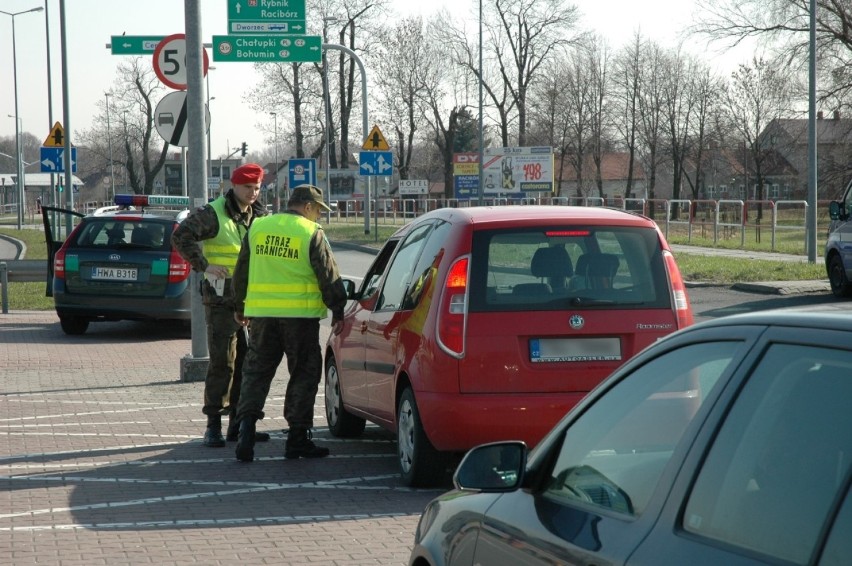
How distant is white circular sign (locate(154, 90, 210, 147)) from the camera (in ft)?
42.7

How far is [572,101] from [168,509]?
205ft

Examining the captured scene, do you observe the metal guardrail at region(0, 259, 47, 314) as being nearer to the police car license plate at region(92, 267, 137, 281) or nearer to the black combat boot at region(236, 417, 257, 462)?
the police car license plate at region(92, 267, 137, 281)

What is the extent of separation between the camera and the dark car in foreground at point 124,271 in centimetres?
1611

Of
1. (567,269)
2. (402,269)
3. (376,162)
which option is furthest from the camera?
(376,162)

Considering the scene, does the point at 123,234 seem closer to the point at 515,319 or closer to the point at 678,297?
the point at 515,319

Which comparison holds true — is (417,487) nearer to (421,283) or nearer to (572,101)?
(421,283)

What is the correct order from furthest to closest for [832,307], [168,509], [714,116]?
[714,116] → [168,509] → [832,307]

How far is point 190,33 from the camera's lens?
12461 millimetres

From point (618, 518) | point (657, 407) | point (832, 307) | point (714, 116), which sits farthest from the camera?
point (714, 116)

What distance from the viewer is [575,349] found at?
713cm

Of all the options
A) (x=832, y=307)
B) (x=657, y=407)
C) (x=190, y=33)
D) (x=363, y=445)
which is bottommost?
(x=363, y=445)

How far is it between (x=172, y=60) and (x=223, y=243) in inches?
201

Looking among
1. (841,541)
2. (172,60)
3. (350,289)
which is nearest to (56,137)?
(172,60)

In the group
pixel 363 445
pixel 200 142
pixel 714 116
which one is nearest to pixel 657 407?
pixel 363 445
